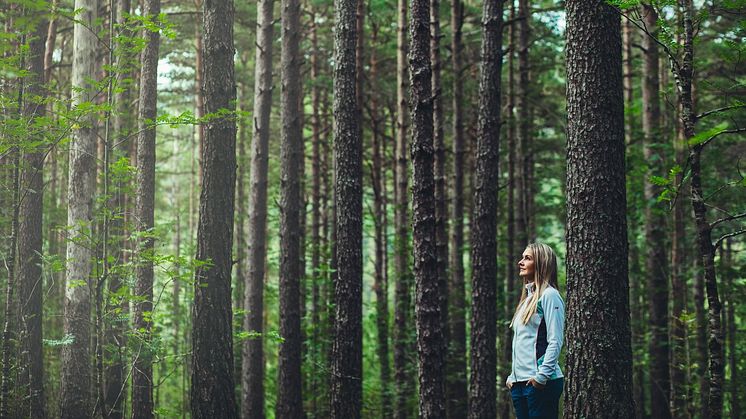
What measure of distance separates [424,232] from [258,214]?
5928mm

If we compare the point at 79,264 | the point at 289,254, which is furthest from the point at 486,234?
the point at 79,264

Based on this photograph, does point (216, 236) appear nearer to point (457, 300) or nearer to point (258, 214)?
point (258, 214)

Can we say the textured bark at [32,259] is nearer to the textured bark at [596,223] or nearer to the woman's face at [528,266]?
the woman's face at [528,266]

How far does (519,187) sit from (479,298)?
211 inches

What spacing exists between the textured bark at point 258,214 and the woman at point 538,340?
895cm

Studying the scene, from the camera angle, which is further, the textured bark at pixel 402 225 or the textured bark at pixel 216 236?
the textured bark at pixel 402 225

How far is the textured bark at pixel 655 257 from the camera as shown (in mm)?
13688

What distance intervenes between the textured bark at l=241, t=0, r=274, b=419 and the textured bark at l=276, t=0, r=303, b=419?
1.09 m

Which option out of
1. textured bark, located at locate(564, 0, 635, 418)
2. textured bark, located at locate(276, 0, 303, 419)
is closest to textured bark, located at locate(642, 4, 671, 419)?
textured bark, located at locate(276, 0, 303, 419)

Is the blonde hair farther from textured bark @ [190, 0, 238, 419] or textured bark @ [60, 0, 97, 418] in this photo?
textured bark @ [60, 0, 97, 418]

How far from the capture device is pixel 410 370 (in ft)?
50.0

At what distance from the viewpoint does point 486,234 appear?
36.0ft

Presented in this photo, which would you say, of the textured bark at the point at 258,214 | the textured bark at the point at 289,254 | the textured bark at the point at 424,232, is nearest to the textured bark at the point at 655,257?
the textured bark at the point at 424,232

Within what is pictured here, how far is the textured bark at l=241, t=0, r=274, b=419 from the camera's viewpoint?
14039mm
